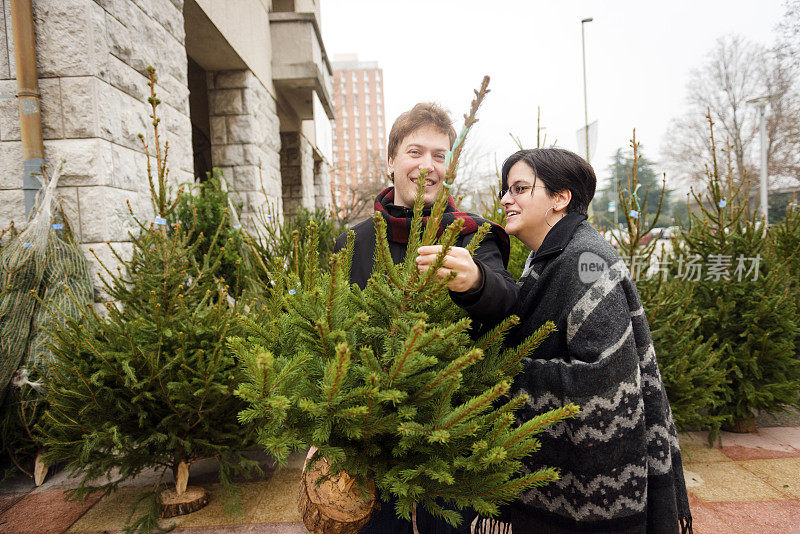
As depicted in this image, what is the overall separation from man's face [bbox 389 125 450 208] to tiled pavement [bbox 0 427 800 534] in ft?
7.81

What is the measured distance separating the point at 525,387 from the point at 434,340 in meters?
0.68

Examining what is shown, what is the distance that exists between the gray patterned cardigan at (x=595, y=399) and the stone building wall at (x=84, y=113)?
125 inches

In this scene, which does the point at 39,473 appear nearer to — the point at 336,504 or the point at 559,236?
the point at 336,504

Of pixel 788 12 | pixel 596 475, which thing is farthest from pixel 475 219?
pixel 788 12

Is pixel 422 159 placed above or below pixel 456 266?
above

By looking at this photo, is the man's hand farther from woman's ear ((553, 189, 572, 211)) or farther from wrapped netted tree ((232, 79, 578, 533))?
woman's ear ((553, 189, 572, 211))

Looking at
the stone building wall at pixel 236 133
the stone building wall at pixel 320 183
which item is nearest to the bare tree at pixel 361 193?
the stone building wall at pixel 320 183

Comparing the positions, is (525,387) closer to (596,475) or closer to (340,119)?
(596,475)

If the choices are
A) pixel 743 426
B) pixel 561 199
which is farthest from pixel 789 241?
pixel 561 199

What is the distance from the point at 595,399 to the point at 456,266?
29.5 inches

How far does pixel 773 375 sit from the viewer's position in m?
3.89

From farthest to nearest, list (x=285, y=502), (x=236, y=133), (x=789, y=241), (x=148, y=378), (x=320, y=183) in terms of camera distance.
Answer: (x=320, y=183), (x=236, y=133), (x=789, y=241), (x=285, y=502), (x=148, y=378)

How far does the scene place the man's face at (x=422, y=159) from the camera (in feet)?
6.03

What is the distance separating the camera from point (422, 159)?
6.05ft
